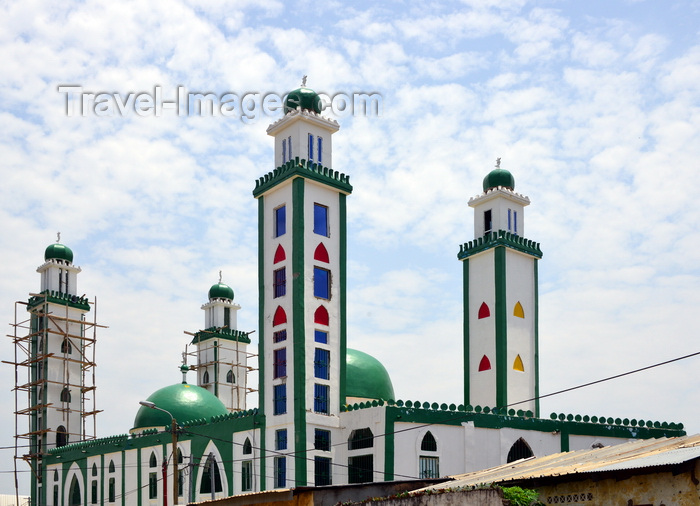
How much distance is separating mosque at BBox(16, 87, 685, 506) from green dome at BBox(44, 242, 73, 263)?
14200mm

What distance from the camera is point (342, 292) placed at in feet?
139

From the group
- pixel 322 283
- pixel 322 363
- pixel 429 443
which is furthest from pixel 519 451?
pixel 322 283

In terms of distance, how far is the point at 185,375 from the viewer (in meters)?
58.8

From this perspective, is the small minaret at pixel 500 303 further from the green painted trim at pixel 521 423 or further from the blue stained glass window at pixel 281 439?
the blue stained glass window at pixel 281 439

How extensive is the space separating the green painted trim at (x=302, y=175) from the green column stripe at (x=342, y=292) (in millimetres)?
739

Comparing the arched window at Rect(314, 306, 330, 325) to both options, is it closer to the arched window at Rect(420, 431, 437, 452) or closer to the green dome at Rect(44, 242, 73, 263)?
the arched window at Rect(420, 431, 437, 452)

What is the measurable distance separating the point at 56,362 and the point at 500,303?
31.2 meters

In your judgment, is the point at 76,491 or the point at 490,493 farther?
the point at 76,491

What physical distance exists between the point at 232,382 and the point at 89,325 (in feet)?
37.8

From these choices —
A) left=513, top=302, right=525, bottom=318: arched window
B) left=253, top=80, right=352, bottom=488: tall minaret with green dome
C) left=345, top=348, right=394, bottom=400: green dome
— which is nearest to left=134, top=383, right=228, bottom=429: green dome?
left=345, top=348, right=394, bottom=400: green dome

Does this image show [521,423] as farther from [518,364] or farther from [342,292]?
[342,292]

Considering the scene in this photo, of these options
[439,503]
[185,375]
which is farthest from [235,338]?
[439,503]

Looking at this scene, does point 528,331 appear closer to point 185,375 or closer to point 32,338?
point 185,375

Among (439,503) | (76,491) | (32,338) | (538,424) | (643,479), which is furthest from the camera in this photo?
(32,338)
